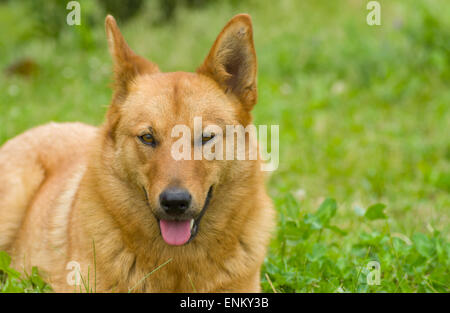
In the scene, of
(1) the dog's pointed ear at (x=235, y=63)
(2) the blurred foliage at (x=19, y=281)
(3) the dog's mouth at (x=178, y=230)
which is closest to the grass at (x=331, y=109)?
(3) the dog's mouth at (x=178, y=230)

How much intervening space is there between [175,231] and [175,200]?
0.91ft

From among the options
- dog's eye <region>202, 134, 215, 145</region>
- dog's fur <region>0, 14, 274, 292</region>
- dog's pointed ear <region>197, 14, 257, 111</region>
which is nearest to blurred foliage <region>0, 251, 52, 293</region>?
dog's fur <region>0, 14, 274, 292</region>

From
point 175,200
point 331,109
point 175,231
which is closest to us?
point 175,200

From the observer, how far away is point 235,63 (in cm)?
321

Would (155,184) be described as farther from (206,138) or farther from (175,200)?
(206,138)

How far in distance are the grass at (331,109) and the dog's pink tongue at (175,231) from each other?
80 cm

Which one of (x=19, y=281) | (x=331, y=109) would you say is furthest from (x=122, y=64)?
(x=331, y=109)

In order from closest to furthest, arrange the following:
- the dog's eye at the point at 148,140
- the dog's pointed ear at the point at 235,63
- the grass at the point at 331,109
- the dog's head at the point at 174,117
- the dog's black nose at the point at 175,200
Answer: the dog's black nose at the point at 175,200 → the dog's head at the point at 174,117 → the dog's eye at the point at 148,140 → the dog's pointed ear at the point at 235,63 → the grass at the point at 331,109

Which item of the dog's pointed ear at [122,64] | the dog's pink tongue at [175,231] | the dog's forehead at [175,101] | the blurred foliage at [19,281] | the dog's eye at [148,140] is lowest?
the blurred foliage at [19,281]

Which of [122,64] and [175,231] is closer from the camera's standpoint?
[175,231]

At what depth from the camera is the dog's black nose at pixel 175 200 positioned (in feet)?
8.74

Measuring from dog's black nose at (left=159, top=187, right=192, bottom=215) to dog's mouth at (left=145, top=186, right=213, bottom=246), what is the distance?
15cm

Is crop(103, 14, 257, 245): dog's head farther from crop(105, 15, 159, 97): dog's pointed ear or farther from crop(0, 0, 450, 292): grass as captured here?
crop(0, 0, 450, 292): grass

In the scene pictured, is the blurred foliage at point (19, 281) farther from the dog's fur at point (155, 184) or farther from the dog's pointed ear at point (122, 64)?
the dog's pointed ear at point (122, 64)
